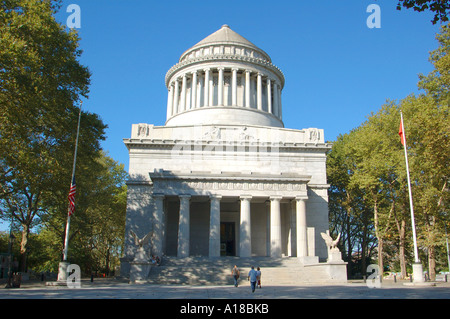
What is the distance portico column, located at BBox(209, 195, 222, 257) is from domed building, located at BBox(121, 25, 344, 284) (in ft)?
0.28

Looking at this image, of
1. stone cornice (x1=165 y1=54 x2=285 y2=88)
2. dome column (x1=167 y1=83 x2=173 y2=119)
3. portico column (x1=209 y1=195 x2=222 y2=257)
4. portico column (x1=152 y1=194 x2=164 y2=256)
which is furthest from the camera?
dome column (x1=167 y1=83 x2=173 y2=119)

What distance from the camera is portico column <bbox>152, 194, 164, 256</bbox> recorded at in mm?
32219

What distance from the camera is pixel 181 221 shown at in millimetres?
33031

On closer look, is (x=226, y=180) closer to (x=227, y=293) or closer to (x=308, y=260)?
(x=308, y=260)

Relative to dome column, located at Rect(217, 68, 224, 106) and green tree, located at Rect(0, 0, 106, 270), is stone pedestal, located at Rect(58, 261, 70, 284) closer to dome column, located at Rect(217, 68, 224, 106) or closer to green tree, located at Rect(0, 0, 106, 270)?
green tree, located at Rect(0, 0, 106, 270)

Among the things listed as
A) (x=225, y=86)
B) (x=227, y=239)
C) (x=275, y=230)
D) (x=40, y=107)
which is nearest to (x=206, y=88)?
(x=225, y=86)

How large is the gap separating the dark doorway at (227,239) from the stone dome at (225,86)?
14.3m

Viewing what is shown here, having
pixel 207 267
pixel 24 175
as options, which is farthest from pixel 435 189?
pixel 24 175

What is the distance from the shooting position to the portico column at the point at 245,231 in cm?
3250

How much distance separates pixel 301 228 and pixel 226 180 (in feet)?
25.7

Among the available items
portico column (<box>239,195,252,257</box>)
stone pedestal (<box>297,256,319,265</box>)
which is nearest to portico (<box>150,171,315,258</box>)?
portico column (<box>239,195,252,257</box>)
